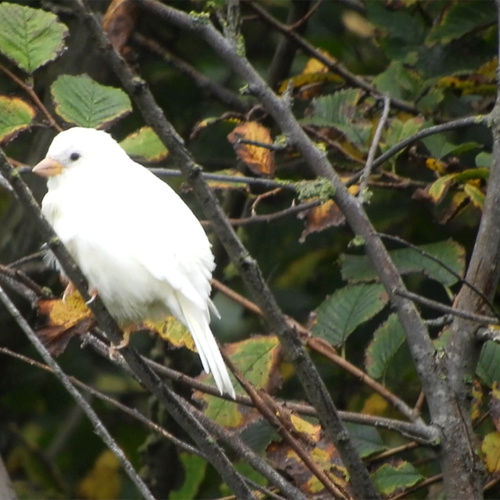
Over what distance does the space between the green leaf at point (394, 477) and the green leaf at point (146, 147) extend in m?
1.17

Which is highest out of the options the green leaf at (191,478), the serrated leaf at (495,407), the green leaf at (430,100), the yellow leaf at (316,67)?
the yellow leaf at (316,67)

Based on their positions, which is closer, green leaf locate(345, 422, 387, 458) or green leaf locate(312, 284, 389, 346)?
green leaf locate(345, 422, 387, 458)

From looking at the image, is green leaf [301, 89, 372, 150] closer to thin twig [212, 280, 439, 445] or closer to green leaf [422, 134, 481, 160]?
green leaf [422, 134, 481, 160]

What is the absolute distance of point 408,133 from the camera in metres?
3.14

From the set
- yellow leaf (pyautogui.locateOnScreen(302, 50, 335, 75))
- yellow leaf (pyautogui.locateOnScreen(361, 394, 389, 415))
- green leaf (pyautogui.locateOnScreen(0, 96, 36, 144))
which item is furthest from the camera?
yellow leaf (pyautogui.locateOnScreen(361, 394, 389, 415))

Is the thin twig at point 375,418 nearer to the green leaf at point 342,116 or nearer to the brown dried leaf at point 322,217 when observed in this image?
the brown dried leaf at point 322,217

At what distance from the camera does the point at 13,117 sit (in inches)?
112

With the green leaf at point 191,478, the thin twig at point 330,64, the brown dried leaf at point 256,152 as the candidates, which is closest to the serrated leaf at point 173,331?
the brown dried leaf at point 256,152

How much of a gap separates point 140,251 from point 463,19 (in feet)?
5.38

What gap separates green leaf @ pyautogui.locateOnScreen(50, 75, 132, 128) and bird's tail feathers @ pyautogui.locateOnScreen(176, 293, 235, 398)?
0.68 meters

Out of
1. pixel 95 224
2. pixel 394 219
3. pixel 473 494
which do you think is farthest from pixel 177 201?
pixel 394 219

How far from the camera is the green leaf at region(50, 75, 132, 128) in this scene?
3.01 metres

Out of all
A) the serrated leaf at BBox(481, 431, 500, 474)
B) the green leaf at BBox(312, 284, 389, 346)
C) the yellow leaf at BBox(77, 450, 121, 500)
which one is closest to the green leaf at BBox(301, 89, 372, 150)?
the green leaf at BBox(312, 284, 389, 346)

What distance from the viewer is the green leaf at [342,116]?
331 centimetres
